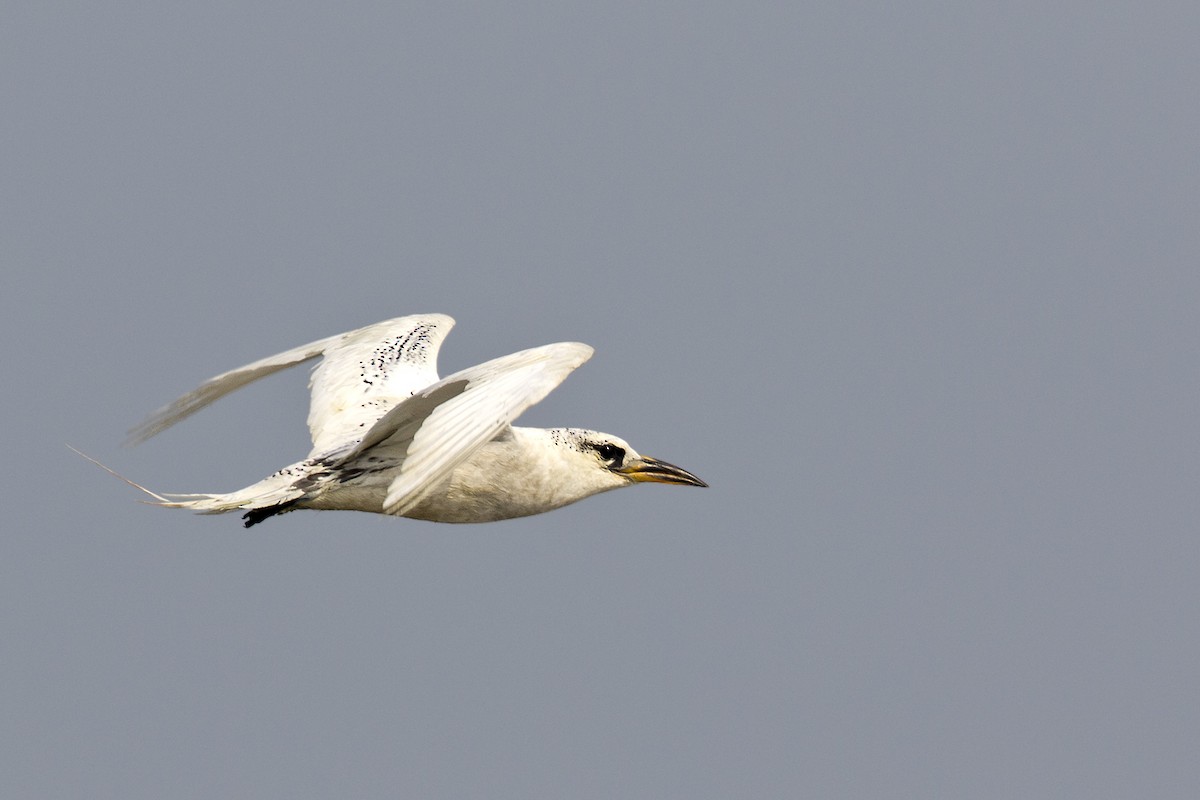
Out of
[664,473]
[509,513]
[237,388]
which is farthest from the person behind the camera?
[237,388]

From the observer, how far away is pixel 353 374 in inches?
658

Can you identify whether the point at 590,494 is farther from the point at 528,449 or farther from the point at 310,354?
the point at 310,354

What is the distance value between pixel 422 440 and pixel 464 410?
448 millimetres

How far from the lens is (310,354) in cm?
1728

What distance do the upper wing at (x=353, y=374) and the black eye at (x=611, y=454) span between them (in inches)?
77.1

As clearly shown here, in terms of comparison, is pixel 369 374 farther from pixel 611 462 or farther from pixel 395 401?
pixel 611 462

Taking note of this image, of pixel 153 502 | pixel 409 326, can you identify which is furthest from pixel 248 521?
pixel 409 326

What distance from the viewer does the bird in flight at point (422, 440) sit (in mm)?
12383

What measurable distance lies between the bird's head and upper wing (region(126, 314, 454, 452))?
1.77m

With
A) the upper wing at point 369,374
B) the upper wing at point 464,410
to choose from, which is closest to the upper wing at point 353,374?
the upper wing at point 369,374

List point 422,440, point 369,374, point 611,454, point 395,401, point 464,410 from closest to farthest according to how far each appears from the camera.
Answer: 1. point 422,440
2. point 464,410
3. point 611,454
4. point 395,401
5. point 369,374

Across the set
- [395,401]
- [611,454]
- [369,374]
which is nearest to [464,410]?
[611,454]

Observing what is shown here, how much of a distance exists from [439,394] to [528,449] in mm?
1848

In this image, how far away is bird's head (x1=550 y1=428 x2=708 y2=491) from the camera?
15.6 meters
